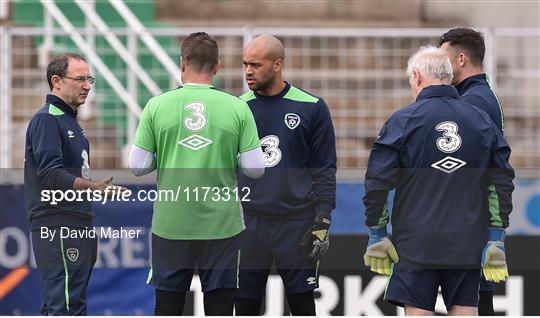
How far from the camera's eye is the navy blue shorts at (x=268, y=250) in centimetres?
734

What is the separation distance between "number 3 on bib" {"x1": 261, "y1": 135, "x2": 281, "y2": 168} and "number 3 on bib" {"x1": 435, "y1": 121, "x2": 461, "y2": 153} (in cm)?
112

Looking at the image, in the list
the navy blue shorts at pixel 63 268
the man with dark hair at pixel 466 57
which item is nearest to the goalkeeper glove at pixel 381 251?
the man with dark hair at pixel 466 57

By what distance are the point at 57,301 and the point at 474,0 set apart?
6750 mm

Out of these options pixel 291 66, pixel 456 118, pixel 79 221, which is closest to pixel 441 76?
pixel 456 118

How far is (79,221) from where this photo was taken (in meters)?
7.30

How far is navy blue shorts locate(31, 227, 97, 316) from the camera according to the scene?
7258 mm

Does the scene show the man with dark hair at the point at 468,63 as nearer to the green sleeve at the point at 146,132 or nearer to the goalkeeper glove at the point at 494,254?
Result: the goalkeeper glove at the point at 494,254

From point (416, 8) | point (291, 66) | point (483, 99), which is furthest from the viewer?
point (416, 8)

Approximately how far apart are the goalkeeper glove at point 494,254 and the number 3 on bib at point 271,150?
1.32m

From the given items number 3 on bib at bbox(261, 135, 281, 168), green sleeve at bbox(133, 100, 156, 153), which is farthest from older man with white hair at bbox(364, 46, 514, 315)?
green sleeve at bbox(133, 100, 156, 153)

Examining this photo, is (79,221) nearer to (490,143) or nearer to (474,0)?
(490,143)

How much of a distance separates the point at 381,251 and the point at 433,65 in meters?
1.02

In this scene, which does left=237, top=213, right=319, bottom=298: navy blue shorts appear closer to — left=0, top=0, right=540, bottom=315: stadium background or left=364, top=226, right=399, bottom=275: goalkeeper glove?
left=364, top=226, right=399, bottom=275: goalkeeper glove

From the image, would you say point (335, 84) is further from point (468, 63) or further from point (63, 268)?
point (63, 268)
